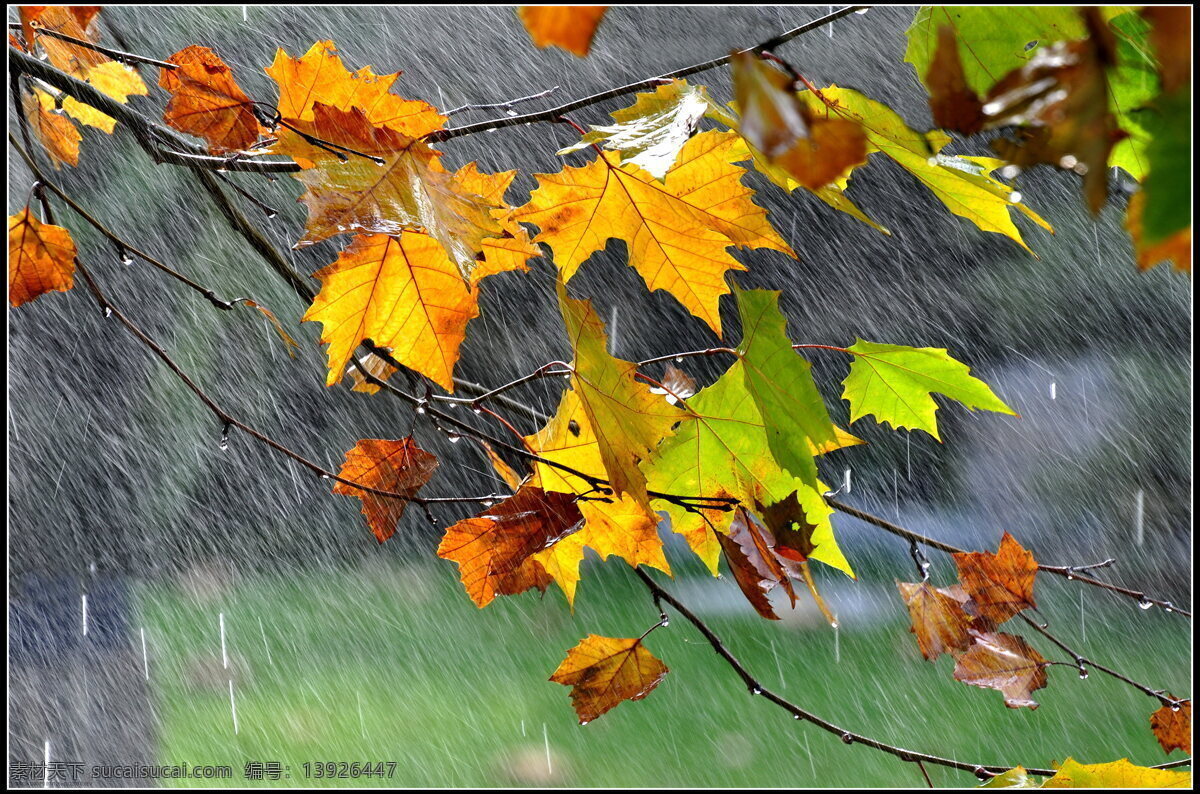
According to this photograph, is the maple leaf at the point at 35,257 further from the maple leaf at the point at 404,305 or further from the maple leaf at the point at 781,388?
the maple leaf at the point at 781,388

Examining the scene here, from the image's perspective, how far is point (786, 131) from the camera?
0.23 metres

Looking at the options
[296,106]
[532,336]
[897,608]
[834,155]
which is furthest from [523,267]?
[897,608]

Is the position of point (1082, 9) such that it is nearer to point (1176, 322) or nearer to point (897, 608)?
point (897, 608)

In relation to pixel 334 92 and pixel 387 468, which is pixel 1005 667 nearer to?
pixel 387 468

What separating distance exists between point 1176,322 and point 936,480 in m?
1.42

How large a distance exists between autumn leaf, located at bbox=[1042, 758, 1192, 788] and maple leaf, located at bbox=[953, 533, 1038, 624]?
17 cm

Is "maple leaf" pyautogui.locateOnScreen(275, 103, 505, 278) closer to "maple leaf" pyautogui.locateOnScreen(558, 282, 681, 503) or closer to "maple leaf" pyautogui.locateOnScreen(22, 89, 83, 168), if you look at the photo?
"maple leaf" pyautogui.locateOnScreen(558, 282, 681, 503)

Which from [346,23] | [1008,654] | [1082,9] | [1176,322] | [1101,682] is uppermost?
[346,23]

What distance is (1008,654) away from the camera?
25.6 inches

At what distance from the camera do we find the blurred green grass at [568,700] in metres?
3.49

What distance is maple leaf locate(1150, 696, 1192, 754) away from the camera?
27.9 inches

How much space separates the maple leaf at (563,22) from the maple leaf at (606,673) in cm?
48

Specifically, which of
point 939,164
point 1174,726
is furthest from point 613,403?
point 1174,726

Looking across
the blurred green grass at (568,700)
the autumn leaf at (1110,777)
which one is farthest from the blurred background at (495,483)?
the autumn leaf at (1110,777)
